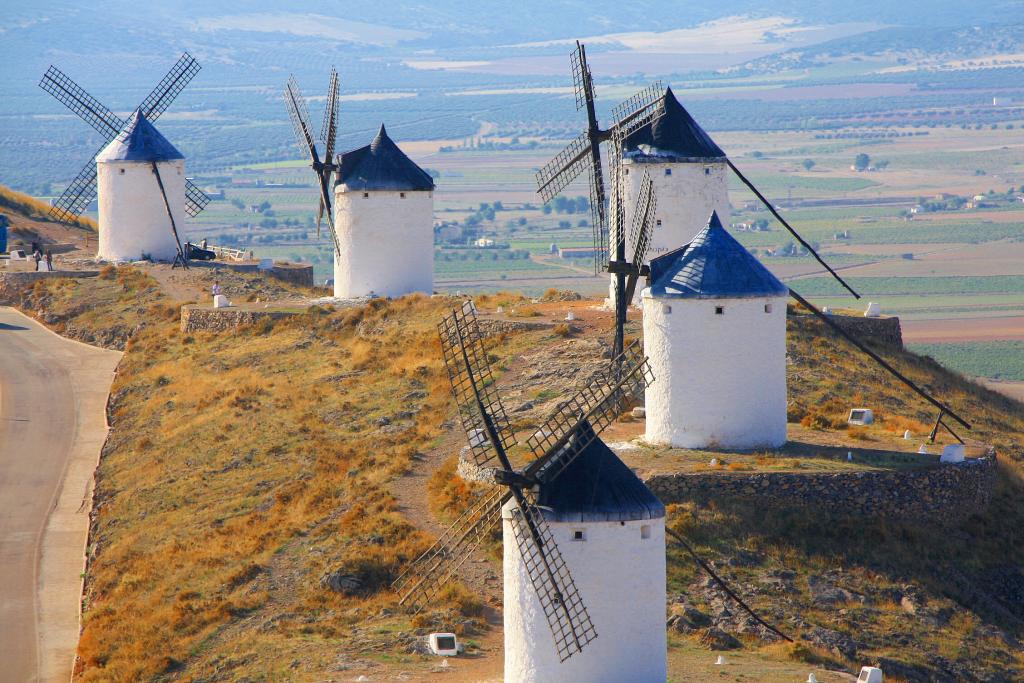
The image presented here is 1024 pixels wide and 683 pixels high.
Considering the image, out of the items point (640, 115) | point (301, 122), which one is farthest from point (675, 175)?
point (301, 122)

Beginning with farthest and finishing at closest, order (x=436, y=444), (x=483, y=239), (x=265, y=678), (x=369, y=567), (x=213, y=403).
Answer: (x=483, y=239)
(x=213, y=403)
(x=436, y=444)
(x=369, y=567)
(x=265, y=678)

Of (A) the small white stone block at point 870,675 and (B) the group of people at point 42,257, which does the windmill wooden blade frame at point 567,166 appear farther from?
(B) the group of people at point 42,257

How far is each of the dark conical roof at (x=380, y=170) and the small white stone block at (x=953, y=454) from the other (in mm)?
20157

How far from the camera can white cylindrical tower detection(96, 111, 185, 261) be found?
5866 centimetres

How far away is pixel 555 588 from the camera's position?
24.8 m

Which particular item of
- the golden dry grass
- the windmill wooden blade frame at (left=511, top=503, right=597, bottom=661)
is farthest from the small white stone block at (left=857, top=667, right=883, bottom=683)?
the golden dry grass

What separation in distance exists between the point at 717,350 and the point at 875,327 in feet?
44.8

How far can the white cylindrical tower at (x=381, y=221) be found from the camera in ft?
164

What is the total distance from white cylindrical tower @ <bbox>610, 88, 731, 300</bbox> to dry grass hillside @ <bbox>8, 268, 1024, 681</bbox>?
281 centimetres

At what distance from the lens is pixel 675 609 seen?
29.1m

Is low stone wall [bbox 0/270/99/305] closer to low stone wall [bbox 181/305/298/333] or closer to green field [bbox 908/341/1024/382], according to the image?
low stone wall [bbox 181/305/298/333]

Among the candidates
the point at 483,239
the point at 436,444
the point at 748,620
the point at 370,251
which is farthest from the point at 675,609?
the point at 483,239

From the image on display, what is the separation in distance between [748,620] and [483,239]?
131548 mm

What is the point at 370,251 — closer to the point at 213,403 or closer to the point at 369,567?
the point at 213,403
